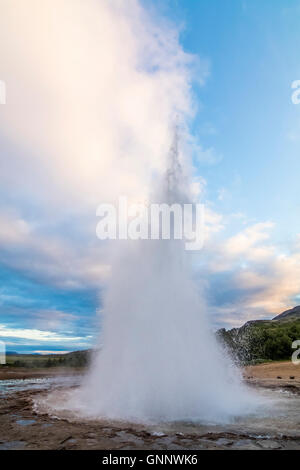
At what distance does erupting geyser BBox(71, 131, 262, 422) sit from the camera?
12.1m

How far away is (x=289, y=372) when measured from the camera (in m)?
31.0

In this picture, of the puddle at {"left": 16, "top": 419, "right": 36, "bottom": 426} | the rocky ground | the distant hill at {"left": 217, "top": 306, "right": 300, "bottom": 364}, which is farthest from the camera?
the distant hill at {"left": 217, "top": 306, "right": 300, "bottom": 364}

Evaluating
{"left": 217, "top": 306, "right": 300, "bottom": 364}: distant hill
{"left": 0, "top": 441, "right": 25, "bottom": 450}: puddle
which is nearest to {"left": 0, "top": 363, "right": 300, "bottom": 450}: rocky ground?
{"left": 0, "top": 441, "right": 25, "bottom": 450}: puddle

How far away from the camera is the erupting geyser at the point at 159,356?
39.6ft

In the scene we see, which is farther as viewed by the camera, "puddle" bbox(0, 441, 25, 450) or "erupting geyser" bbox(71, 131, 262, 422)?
"erupting geyser" bbox(71, 131, 262, 422)

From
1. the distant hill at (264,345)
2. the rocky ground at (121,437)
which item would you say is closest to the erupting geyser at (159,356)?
the rocky ground at (121,437)

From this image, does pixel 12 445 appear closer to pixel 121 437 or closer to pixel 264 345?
pixel 121 437

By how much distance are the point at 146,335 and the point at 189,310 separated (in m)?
2.63

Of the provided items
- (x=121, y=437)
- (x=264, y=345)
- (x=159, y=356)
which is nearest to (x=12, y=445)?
(x=121, y=437)

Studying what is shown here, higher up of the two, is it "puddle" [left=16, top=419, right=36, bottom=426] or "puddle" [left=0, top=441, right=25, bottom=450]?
"puddle" [left=0, top=441, right=25, bottom=450]

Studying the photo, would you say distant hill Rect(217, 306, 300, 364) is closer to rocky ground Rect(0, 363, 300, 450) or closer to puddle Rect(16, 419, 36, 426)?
puddle Rect(16, 419, 36, 426)

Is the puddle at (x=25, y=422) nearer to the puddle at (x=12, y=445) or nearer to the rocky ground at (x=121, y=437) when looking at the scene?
the rocky ground at (x=121, y=437)

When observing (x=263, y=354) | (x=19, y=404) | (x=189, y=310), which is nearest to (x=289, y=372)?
(x=263, y=354)

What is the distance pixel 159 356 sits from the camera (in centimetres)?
1367
